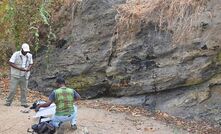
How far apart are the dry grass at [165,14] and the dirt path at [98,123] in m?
2.57

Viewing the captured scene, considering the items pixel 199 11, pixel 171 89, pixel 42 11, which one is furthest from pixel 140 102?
pixel 42 11

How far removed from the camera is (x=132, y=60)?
13.2m

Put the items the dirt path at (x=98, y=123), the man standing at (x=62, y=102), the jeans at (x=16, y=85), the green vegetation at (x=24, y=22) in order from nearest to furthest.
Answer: the man standing at (x=62, y=102) < the dirt path at (x=98, y=123) < the jeans at (x=16, y=85) < the green vegetation at (x=24, y=22)

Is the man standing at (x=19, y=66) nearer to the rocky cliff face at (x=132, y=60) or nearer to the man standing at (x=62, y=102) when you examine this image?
the rocky cliff face at (x=132, y=60)

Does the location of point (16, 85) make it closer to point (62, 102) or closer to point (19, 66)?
point (19, 66)

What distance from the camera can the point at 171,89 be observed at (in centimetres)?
1269

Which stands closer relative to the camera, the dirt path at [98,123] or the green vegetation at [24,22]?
the dirt path at [98,123]

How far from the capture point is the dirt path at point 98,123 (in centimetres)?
1067

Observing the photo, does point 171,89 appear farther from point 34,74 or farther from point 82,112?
point 34,74

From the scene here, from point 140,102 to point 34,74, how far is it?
3652mm

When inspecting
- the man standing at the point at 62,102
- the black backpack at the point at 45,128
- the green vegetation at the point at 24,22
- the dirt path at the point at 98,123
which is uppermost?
the green vegetation at the point at 24,22

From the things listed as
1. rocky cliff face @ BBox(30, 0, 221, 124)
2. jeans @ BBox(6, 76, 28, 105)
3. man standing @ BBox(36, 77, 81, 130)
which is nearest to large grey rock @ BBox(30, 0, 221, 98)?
rocky cliff face @ BBox(30, 0, 221, 124)

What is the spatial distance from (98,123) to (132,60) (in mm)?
2653

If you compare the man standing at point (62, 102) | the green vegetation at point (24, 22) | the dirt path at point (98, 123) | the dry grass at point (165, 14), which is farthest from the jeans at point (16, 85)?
the dry grass at point (165, 14)
